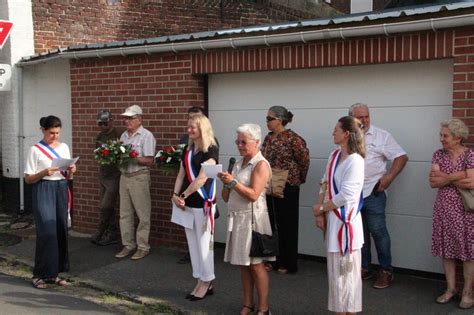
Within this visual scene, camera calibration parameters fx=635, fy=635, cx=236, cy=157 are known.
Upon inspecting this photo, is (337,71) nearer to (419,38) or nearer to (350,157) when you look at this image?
(419,38)

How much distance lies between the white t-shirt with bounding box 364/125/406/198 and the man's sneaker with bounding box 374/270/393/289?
2.71 ft

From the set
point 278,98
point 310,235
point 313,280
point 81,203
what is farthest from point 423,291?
point 81,203

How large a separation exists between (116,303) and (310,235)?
7.93 feet

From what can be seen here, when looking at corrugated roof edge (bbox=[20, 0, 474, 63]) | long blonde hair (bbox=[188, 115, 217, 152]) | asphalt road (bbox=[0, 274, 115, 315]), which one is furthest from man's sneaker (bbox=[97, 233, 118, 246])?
long blonde hair (bbox=[188, 115, 217, 152])

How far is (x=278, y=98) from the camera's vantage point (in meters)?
7.60

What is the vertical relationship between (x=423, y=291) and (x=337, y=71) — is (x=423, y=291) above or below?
below

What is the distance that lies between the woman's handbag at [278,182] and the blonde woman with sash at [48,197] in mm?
2166

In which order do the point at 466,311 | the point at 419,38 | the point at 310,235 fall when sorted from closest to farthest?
1. the point at 466,311
2. the point at 419,38
3. the point at 310,235

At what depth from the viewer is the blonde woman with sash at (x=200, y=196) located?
607cm

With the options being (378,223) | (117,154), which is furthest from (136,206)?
(378,223)

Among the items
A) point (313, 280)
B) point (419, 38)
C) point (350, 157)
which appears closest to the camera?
point (350, 157)

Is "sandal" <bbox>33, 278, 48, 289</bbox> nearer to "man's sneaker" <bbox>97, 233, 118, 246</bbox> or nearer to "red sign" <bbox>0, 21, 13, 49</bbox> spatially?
"man's sneaker" <bbox>97, 233, 118, 246</bbox>

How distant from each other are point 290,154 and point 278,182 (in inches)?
13.8

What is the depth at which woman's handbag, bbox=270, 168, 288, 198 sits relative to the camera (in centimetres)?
666
